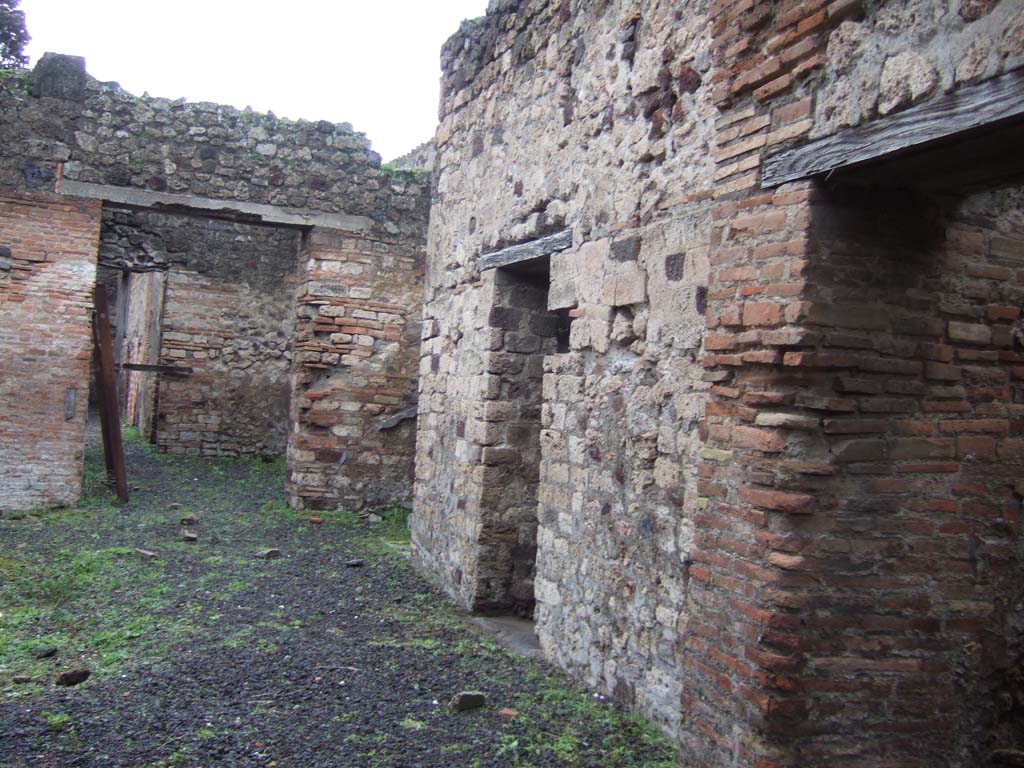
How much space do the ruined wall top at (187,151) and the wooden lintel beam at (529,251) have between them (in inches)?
162

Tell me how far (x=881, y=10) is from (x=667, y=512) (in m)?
2.18

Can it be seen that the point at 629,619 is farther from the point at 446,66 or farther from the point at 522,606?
the point at 446,66

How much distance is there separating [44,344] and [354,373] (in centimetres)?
310

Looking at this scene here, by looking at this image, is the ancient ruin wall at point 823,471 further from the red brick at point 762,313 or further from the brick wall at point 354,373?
the brick wall at point 354,373

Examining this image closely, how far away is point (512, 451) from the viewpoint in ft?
19.1

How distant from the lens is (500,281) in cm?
584

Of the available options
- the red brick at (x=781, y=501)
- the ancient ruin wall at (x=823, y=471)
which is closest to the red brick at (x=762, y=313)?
the ancient ruin wall at (x=823, y=471)

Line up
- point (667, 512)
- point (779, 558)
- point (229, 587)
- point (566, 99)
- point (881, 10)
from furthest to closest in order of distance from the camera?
point (229, 587), point (566, 99), point (667, 512), point (779, 558), point (881, 10)

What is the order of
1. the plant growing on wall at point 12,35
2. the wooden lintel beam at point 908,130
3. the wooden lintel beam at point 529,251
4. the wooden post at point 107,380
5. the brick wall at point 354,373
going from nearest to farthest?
the wooden lintel beam at point 908,130 < the wooden lintel beam at point 529,251 < the wooden post at point 107,380 < the brick wall at point 354,373 < the plant growing on wall at point 12,35

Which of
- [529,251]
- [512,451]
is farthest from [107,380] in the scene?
[529,251]

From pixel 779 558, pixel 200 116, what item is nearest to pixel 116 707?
pixel 779 558

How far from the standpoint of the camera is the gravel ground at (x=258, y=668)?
364 centimetres

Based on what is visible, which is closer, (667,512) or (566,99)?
(667,512)

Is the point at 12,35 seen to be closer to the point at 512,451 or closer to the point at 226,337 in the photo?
the point at 226,337
